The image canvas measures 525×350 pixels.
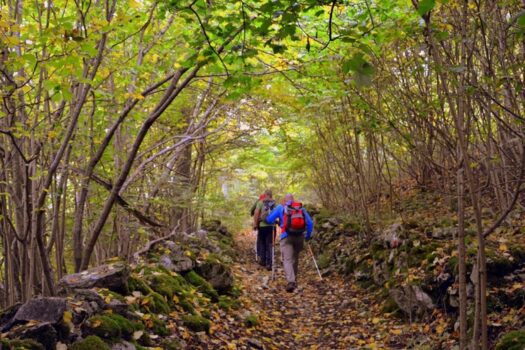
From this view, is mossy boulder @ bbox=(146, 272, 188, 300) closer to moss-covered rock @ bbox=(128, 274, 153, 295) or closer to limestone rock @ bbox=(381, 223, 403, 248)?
moss-covered rock @ bbox=(128, 274, 153, 295)

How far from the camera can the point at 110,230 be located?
7.57m

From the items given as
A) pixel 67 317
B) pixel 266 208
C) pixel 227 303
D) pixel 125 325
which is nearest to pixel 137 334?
pixel 125 325

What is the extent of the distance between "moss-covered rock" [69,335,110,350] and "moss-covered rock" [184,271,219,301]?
3060 mm

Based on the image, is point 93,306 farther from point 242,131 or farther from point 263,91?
point 242,131

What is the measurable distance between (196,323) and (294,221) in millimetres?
3798

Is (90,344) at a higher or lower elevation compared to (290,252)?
higher

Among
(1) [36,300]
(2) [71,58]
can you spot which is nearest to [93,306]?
(1) [36,300]

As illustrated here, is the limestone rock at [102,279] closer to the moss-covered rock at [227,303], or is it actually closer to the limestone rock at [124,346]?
the limestone rock at [124,346]

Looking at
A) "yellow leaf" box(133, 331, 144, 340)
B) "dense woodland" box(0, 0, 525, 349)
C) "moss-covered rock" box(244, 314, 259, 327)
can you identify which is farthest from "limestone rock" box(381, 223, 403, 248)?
"yellow leaf" box(133, 331, 144, 340)

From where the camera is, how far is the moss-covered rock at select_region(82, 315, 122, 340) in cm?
362

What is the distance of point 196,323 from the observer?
505 cm

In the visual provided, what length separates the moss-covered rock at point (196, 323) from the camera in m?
4.99

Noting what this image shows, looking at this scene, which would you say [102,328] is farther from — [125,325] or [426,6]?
[426,6]

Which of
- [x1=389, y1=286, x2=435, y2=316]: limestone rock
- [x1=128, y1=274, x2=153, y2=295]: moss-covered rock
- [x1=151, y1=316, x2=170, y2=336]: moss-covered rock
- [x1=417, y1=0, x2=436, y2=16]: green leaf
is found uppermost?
[x1=417, y1=0, x2=436, y2=16]: green leaf
